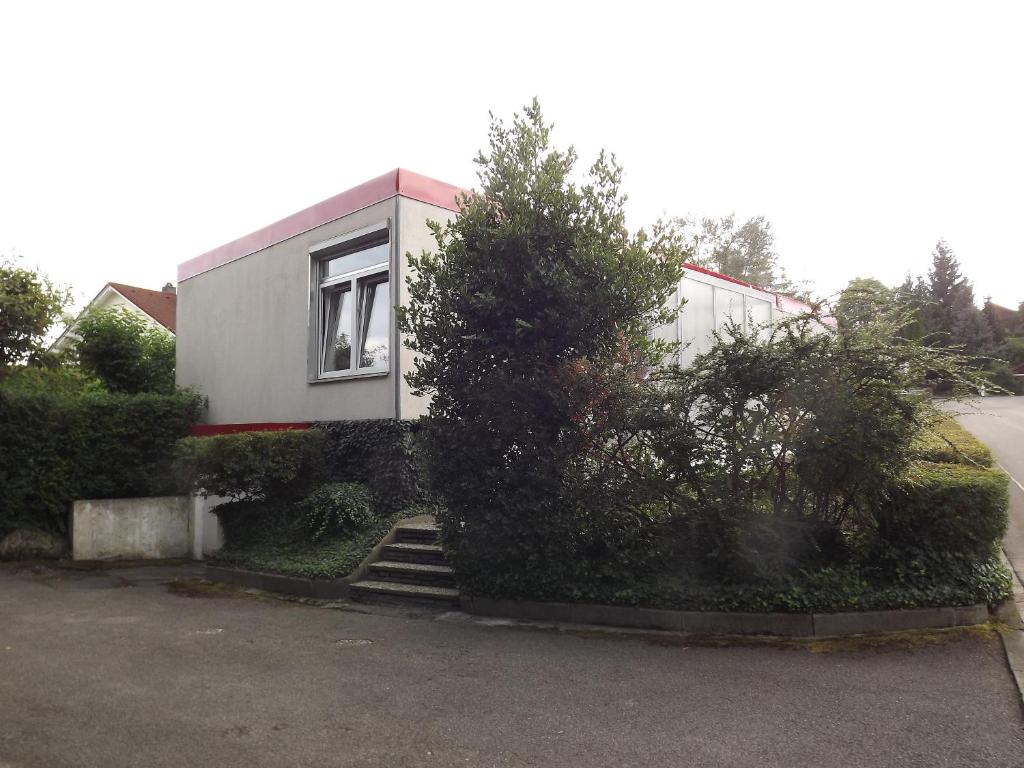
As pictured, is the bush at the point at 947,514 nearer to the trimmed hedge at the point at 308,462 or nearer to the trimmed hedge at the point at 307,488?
the trimmed hedge at the point at 308,462

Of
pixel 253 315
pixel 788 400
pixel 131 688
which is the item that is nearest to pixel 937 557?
pixel 788 400

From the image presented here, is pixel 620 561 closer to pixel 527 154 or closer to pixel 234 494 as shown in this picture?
pixel 527 154

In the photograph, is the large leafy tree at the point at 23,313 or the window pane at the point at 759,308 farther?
the window pane at the point at 759,308

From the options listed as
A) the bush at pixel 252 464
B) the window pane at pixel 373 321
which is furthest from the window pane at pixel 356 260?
the bush at pixel 252 464

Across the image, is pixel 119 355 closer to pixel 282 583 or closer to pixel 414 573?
pixel 282 583

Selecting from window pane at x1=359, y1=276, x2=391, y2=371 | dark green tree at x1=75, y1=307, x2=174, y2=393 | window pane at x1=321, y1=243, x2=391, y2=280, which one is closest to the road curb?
window pane at x1=359, y1=276, x2=391, y2=371

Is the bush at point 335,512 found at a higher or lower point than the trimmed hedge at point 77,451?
lower

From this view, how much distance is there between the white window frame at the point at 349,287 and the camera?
1043cm

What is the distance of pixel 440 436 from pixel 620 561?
2.09 meters

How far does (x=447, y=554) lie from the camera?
7.38 metres

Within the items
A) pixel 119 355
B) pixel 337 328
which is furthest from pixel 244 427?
pixel 119 355

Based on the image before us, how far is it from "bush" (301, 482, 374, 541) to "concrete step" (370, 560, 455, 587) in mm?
827

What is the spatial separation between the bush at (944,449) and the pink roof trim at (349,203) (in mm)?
5636

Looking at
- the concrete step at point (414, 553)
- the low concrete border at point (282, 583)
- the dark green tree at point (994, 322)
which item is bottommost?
Answer: the low concrete border at point (282, 583)
